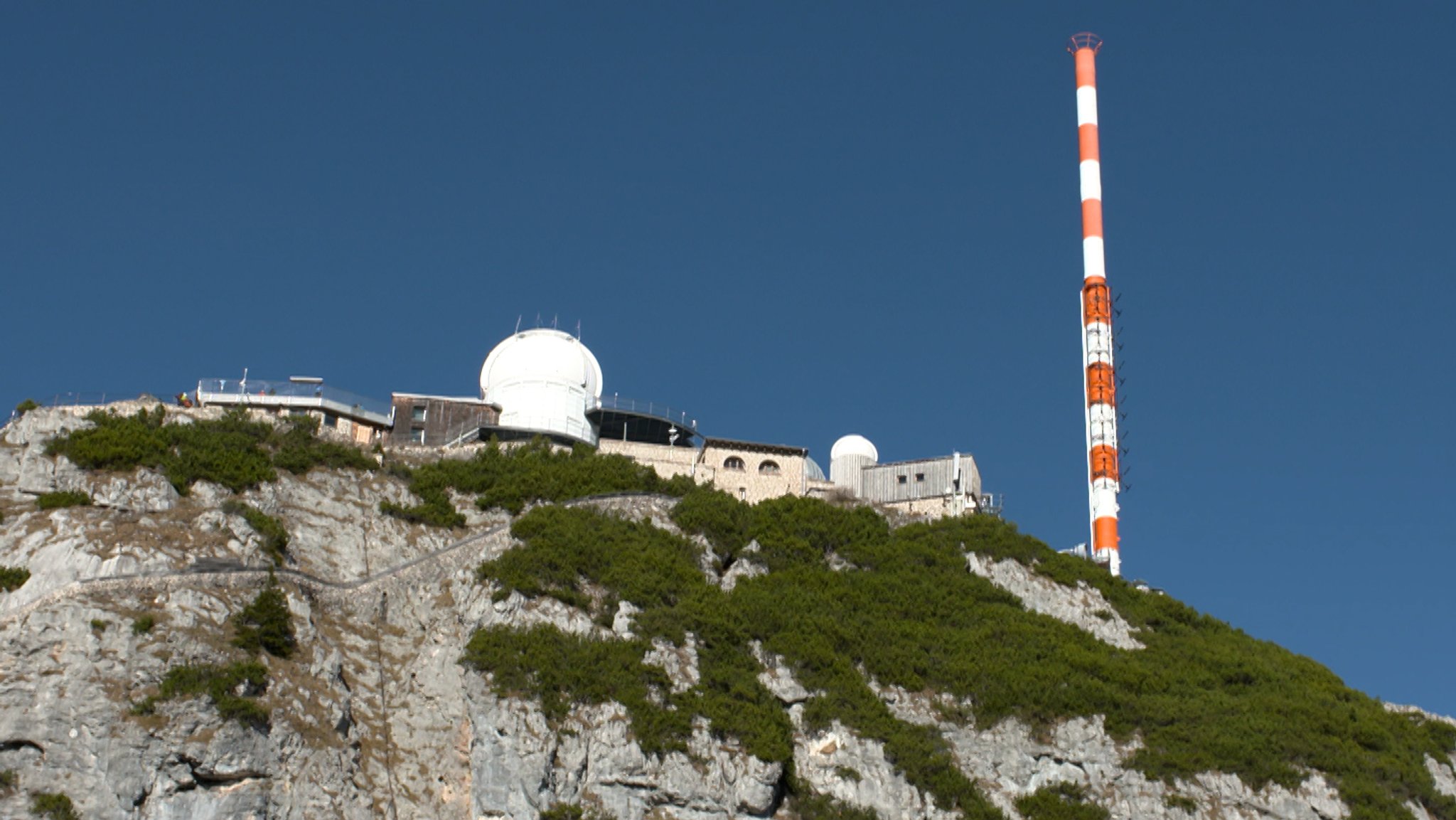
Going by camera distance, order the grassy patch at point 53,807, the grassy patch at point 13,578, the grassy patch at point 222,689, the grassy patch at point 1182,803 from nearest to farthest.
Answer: the grassy patch at point 53,807, the grassy patch at point 222,689, the grassy patch at point 1182,803, the grassy patch at point 13,578

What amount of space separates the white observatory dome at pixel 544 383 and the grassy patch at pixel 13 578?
78.6ft

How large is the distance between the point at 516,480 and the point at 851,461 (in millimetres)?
17966

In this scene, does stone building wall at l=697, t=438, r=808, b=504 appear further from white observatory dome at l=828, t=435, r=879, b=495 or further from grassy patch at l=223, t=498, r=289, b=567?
grassy patch at l=223, t=498, r=289, b=567

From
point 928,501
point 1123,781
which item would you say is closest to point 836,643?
point 1123,781

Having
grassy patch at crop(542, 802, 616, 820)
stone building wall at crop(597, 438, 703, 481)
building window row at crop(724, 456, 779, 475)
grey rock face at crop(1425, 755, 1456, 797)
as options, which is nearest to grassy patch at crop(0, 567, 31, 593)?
grassy patch at crop(542, 802, 616, 820)

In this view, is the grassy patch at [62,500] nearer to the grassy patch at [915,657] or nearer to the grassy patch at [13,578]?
the grassy patch at [13,578]

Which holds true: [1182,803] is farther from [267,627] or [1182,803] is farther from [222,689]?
[222,689]

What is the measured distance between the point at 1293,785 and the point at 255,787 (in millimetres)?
29002

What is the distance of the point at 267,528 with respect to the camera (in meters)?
54.3

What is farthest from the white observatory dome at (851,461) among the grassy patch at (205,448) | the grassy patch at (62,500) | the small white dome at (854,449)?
the grassy patch at (62,500)

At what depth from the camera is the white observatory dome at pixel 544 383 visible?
72312 millimetres

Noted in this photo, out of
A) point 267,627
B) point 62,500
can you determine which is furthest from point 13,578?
point 267,627

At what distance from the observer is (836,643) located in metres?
54.7

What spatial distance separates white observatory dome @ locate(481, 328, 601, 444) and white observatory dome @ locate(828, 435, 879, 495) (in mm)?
10503
